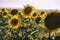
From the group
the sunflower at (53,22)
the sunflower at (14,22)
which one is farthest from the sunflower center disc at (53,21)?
the sunflower at (14,22)

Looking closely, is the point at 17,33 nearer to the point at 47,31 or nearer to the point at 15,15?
the point at 15,15

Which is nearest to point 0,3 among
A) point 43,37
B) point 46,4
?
point 46,4

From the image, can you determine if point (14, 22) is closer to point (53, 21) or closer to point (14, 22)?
point (14, 22)

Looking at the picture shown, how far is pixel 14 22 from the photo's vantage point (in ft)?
2.77

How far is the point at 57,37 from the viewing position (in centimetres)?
59

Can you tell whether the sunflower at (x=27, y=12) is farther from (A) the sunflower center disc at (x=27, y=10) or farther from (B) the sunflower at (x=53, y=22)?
(B) the sunflower at (x=53, y=22)

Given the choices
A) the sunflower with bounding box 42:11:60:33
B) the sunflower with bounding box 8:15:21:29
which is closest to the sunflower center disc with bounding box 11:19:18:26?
the sunflower with bounding box 8:15:21:29

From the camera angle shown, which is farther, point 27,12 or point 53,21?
point 27,12

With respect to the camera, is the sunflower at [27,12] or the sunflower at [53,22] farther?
Answer: the sunflower at [27,12]

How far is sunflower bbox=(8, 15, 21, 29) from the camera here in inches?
31.7

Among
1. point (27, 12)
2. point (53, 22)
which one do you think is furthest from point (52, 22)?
point (27, 12)

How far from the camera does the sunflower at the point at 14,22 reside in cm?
80

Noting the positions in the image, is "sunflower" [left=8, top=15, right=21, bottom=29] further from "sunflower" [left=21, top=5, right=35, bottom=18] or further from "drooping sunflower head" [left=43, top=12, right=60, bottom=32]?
"drooping sunflower head" [left=43, top=12, right=60, bottom=32]

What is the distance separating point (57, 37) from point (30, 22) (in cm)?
27
